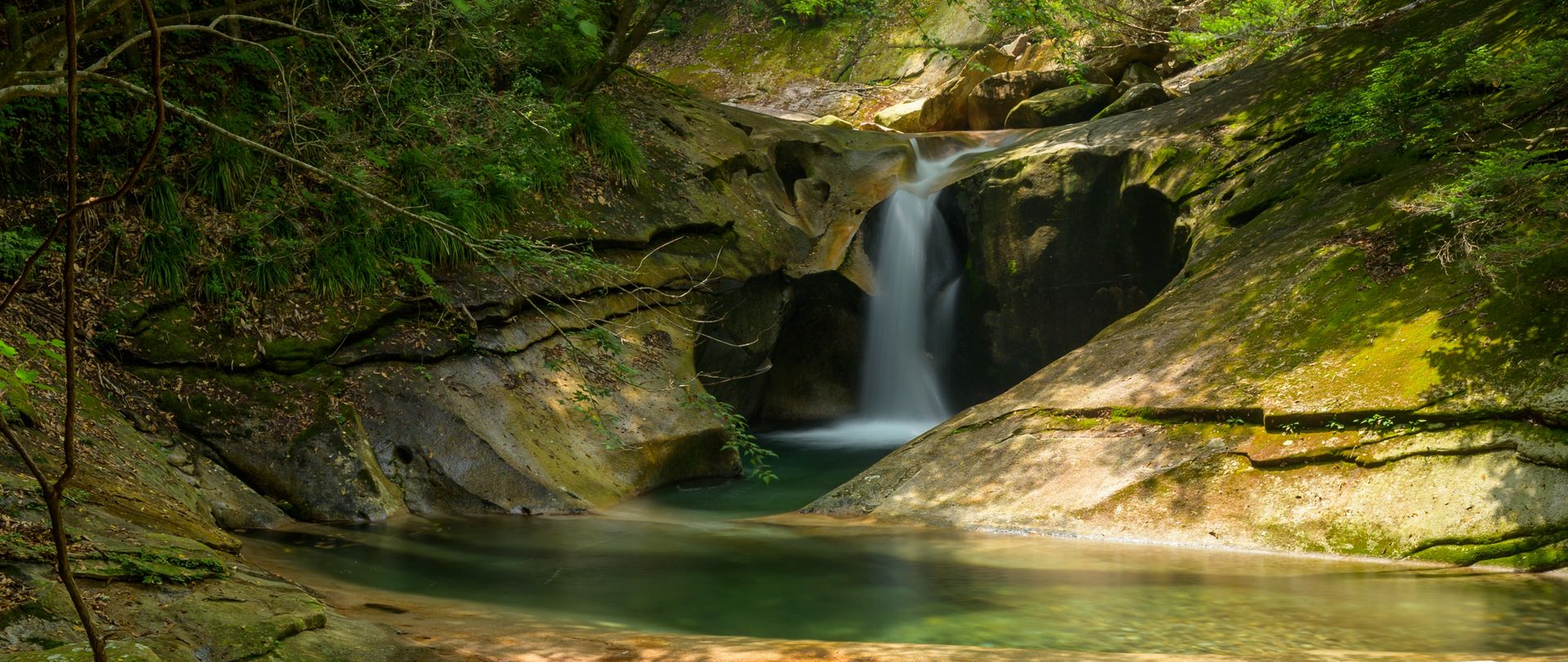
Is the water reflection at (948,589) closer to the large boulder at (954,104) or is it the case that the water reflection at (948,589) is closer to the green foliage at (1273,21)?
the green foliage at (1273,21)

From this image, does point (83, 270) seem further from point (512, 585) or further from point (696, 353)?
point (696, 353)

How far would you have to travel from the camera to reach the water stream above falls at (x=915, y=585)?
17.6ft

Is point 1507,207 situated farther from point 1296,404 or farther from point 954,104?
point 954,104

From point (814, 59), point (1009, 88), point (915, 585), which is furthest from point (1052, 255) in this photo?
point (814, 59)

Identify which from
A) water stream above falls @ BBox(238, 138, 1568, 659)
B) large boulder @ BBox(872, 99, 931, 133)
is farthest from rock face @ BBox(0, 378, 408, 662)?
large boulder @ BBox(872, 99, 931, 133)

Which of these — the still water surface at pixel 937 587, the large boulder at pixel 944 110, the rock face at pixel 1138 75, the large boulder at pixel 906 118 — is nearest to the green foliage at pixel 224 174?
the still water surface at pixel 937 587

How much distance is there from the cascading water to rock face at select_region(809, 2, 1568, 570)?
13.7 feet

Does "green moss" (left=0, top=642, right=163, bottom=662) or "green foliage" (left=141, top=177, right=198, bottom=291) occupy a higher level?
"green foliage" (left=141, top=177, right=198, bottom=291)

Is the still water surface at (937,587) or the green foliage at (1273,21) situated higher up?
the green foliage at (1273,21)

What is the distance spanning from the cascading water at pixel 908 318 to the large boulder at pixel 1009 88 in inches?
117

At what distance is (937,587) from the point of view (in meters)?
6.63

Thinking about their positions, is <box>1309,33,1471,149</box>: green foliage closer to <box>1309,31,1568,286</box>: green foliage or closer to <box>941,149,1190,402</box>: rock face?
<box>1309,31,1568,286</box>: green foliage

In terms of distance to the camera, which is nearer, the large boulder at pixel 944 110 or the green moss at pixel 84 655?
the green moss at pixel 84 655

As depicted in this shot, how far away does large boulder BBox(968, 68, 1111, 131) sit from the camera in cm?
1794
